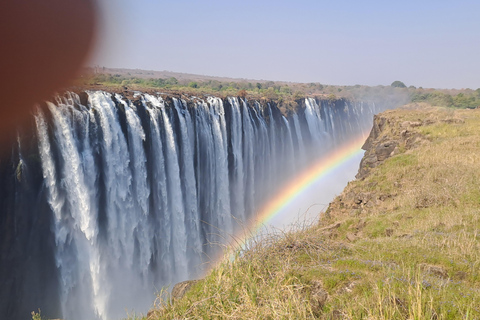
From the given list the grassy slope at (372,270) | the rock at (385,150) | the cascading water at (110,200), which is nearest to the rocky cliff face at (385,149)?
the rock at (385,150)

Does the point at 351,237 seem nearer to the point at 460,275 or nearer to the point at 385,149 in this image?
the point at 460,275

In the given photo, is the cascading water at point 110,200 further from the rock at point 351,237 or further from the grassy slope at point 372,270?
the grassy slope at point 372,270

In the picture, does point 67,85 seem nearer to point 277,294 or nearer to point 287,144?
point 277,294

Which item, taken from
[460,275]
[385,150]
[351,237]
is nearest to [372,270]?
[460,275]

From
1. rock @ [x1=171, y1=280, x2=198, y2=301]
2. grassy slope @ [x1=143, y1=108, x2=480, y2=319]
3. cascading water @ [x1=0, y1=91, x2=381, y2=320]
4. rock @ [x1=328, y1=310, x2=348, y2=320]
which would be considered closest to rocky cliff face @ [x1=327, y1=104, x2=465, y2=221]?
grassy slope @ [x1=143, y1=108, x2=480, y2=319]

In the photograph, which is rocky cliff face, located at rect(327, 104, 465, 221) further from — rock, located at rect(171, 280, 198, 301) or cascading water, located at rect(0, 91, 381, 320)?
rock, located at rect(171, 280, 198, 301)

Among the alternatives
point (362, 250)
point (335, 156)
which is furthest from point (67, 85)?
point (335, 156)
